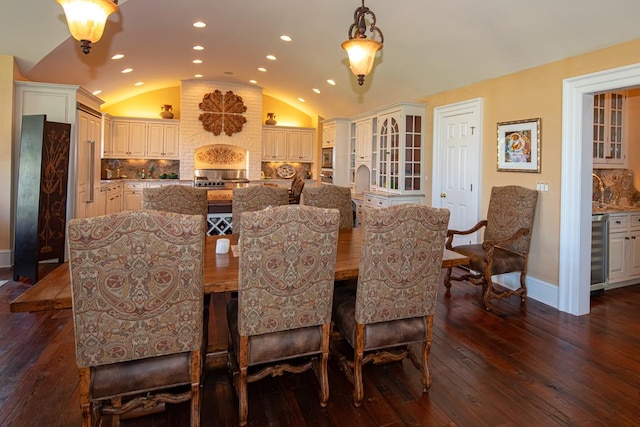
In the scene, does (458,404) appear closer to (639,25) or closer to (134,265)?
(134,265)

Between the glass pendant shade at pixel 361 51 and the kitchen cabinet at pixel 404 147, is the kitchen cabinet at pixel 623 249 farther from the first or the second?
the glass pendant shade at pixel 361 51

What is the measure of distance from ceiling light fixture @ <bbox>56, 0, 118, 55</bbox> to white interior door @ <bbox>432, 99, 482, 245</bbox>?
13.5 ft

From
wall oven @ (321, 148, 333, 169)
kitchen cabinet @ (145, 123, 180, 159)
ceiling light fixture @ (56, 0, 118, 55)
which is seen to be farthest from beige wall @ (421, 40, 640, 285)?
kitchen cabinet @ (145, 123, 180, 159)

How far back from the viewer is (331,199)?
3932mm

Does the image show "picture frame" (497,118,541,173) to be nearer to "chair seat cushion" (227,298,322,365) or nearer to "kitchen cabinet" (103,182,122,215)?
"chair seat cushion" (227,298,322,365)

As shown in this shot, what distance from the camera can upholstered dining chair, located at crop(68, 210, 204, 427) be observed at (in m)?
1.50

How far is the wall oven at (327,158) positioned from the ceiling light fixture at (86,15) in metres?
6.49

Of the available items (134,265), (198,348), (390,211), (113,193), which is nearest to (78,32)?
(134,265)

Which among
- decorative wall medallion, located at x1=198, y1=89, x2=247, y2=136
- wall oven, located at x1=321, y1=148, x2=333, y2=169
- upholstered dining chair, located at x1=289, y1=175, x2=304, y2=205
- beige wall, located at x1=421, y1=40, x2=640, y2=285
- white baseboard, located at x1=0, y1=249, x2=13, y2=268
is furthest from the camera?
decorative wall medallion, located at x1=198, y1=89, x2=247, y2=136

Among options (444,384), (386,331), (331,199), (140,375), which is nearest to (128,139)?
(331,199)

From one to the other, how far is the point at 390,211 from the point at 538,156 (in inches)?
111

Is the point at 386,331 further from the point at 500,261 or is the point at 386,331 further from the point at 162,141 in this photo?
the point at 162,141

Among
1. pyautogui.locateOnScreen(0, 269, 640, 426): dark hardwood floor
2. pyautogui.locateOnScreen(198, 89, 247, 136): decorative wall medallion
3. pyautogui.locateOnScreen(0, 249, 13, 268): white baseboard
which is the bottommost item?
pyautogui.locateOnScreen(0, 269, 640, 426): dark hardwood floor

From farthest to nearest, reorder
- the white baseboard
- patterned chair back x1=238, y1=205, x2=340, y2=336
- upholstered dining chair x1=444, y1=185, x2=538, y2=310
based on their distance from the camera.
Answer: the white baseboard → upholstered dining chair x1=444, y1=185, x2=538, y2=310 → patterned chair back x1=238, y1=205, x2=340, y2=336
